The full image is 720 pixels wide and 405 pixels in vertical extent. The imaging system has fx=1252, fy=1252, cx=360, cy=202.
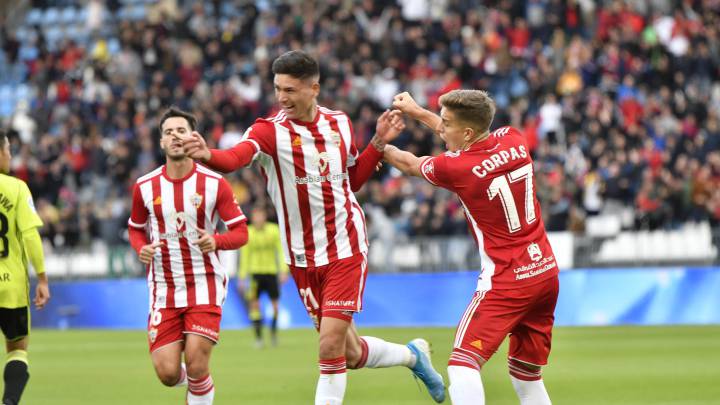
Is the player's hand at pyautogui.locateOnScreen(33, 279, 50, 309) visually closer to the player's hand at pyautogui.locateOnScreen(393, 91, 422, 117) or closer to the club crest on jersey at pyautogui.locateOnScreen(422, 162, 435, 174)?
the player's hand at pyautogui.locateOnScreen(393, 91, 422, 117)

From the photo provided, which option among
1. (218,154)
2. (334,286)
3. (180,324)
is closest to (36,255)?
(180,324)

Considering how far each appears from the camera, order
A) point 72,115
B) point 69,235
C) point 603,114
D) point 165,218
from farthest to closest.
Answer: point 72,115
point 69,235
point 603,114
point 165,218

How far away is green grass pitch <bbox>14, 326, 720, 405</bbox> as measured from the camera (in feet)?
38.3

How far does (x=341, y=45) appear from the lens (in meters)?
27.2

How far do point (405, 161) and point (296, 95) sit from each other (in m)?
1.00

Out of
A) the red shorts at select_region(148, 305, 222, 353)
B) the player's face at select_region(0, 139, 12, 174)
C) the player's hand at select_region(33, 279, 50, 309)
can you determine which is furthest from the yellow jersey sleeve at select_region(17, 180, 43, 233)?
the red shorts at select_region(148, 305, 222, 353)

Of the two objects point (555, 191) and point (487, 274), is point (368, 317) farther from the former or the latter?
point (487, 274)

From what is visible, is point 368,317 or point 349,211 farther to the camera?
Answer: point 368,317

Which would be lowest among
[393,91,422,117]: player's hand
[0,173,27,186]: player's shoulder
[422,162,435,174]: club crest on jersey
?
[0,173,27,186]: player's shoulder

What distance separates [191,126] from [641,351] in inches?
327

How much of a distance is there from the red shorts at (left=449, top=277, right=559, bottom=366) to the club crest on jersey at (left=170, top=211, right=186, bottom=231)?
266 cm


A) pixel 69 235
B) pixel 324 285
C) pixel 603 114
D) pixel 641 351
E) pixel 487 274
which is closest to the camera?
pixel 487 274

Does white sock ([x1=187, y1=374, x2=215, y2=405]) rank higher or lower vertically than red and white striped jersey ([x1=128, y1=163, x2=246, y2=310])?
lower

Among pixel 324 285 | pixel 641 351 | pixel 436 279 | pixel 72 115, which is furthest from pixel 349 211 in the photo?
→ pixel 72 115
